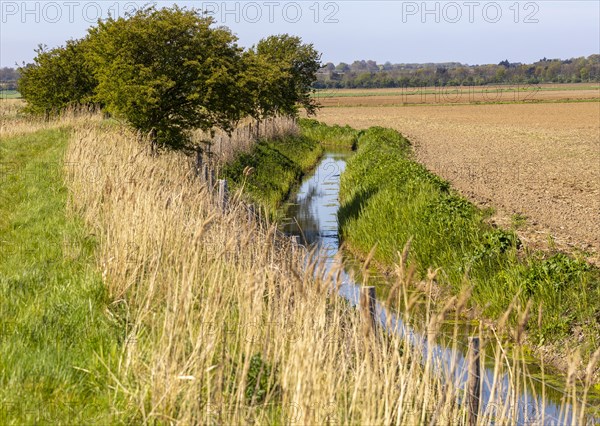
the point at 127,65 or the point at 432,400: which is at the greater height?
the point at 127,65

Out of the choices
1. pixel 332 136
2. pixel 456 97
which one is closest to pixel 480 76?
pixel 456 97

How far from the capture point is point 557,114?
72.1m

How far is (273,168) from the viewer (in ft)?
89.0

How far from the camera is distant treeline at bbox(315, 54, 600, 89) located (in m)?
152

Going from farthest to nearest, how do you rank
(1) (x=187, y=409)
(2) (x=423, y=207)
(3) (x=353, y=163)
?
(3) (x=353, y=163) → (2) (x=423, y=207) → (1) (x=187, y=409)

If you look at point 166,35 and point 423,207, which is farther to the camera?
point 166,35

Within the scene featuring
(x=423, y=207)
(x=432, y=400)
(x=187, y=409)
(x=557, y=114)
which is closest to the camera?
(x=187, y=409)

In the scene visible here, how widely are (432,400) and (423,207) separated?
10.7 meters

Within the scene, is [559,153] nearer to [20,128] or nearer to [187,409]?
[20,128]

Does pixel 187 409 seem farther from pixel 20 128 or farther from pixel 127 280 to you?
pixel 20 128

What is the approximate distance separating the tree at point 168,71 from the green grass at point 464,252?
4.01 metres

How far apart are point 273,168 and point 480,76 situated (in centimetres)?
13453

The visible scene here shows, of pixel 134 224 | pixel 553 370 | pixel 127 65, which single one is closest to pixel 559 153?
pixel 127 65

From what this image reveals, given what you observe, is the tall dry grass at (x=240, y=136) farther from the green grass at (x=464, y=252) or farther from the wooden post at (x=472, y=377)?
the wooden post at (x=472, y=377)
